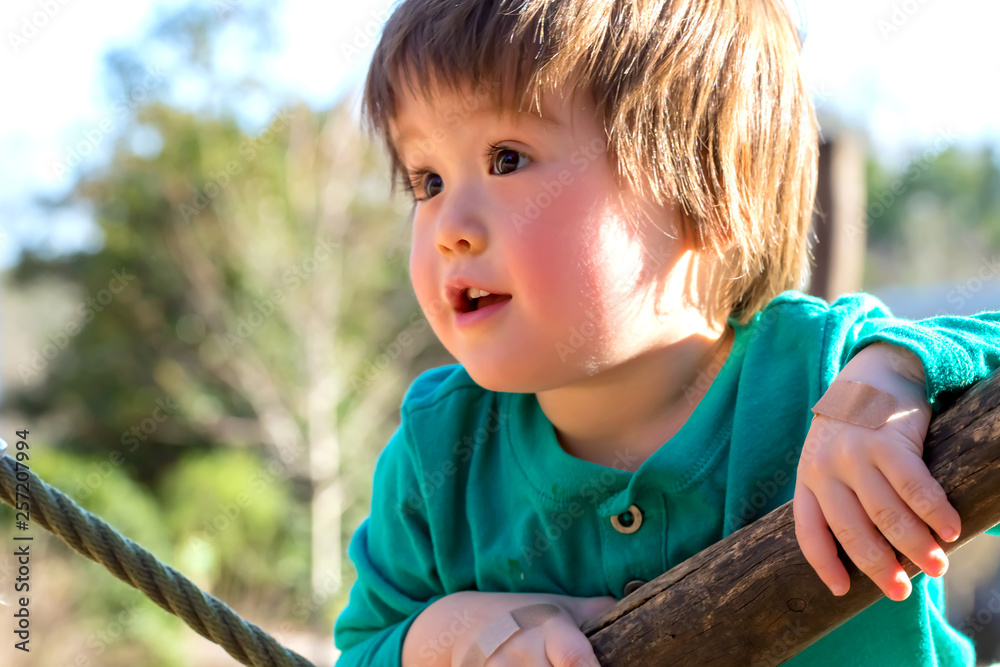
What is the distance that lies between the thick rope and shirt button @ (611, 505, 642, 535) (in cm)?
45

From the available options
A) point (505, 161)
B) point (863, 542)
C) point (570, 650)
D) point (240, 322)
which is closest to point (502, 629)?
point (570, 650)

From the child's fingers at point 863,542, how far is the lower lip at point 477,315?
1.47 ft

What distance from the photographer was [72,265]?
11625mm

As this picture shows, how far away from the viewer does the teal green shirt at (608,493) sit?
1.03 m

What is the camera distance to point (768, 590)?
85cm

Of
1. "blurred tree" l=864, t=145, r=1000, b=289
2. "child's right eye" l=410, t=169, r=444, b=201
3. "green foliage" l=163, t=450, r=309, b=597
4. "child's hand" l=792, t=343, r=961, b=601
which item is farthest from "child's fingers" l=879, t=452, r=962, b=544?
"blurred tree" l=864, t=145, r=1000, b=289

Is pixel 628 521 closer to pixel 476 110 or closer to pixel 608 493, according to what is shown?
pixel 608 493

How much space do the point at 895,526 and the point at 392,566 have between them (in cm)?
78

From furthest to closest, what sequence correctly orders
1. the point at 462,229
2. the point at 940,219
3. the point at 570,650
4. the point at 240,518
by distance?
the point at 940,219 → the point at 240,518 → the point at 462,229 → the point at 570,650

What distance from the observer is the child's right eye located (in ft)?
3.81

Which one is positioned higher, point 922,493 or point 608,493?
point 922,493

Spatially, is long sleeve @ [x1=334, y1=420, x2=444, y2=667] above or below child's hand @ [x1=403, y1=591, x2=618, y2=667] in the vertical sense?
below

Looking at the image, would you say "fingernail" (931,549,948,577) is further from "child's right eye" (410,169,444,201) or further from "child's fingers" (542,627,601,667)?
"child's right eye" (410,169,444,201)

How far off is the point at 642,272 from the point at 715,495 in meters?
0.31
